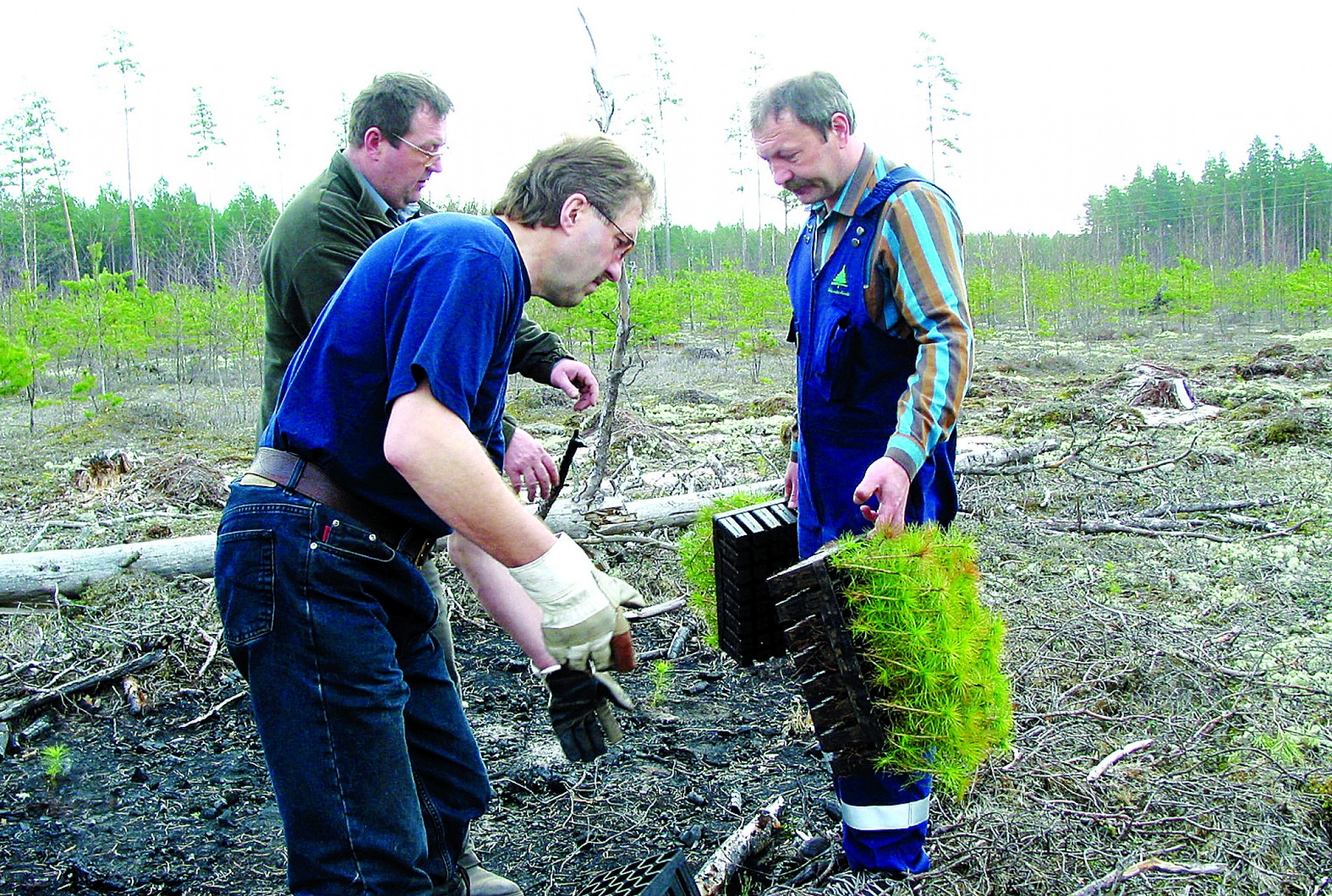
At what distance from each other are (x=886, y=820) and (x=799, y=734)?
106 cm

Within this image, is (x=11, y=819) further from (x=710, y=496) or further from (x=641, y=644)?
(x=710, y=496)

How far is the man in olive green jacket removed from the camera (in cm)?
234

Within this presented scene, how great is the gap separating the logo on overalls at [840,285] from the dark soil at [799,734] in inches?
55.4

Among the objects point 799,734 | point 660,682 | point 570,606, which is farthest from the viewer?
point 660,682

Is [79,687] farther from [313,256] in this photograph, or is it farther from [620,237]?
[620,237]

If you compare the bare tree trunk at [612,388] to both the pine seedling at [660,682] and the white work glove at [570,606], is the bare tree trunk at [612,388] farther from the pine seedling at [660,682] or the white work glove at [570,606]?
the white work glove at [570,606]

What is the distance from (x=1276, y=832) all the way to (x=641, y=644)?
2.43 metres

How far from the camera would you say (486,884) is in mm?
2168

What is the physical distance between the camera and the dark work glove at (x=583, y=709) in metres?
1.75

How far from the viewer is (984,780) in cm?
264

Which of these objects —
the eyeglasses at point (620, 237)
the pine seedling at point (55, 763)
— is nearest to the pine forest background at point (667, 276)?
the eyeglasses at point (620, 237)

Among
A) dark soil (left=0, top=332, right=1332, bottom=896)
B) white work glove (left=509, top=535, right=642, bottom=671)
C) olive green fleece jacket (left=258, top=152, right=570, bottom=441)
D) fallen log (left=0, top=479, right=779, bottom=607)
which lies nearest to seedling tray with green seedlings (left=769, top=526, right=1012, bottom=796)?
dark soil (left=0, top=332, right=1332, bottom=896)

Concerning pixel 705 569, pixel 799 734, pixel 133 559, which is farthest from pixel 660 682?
pixel 133 559

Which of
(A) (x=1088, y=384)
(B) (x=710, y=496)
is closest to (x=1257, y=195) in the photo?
(A) (x=1088, y=384)
